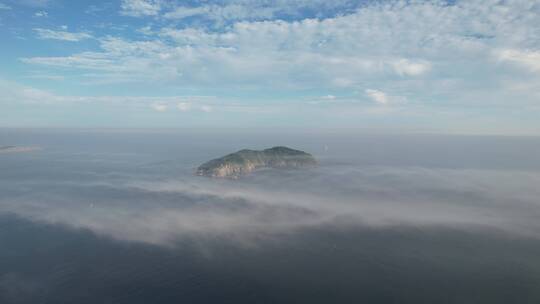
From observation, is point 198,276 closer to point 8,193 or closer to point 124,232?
point 124,232

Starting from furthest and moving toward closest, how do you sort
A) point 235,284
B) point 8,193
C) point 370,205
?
point 8,193 → point 370,205 → point 235,284

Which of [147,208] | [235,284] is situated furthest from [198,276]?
[147,208]

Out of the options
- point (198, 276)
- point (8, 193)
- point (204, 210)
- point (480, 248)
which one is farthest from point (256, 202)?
point (8, 193)

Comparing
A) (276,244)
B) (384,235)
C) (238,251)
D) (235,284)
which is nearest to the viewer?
(235,284)

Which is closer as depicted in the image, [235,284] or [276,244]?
[235,284]

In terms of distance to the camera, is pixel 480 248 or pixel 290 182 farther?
pixel 290 182

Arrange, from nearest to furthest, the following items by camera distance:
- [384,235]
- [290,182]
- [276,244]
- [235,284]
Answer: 1. [235,284]
2. [276,244]
3. [384,235]
4. [290,182]

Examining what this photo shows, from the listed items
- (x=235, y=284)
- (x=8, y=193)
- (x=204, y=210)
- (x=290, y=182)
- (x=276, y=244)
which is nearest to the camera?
(x=235, y=284)

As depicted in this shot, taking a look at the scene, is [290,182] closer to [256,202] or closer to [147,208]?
[256,202]
